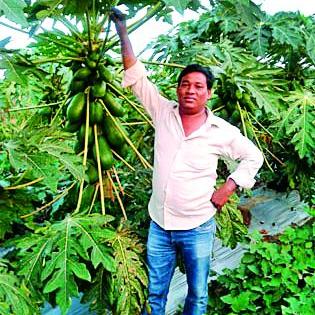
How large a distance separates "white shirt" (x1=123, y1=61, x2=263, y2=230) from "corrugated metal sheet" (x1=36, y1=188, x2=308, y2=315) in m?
0.71

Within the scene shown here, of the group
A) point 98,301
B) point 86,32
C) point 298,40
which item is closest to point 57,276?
point 98,301

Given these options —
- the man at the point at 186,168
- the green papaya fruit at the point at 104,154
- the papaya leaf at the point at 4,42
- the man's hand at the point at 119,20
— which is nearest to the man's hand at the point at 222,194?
the man at the point at 186,168

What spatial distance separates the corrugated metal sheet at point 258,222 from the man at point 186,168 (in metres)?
0.53

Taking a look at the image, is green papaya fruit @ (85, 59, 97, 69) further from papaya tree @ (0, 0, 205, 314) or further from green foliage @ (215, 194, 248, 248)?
green foliage @ (215, 194, 248, 248)

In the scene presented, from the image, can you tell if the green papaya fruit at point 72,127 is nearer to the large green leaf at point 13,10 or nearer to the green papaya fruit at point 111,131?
the green papaya fruit at point 111,131

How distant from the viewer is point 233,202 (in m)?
2.27

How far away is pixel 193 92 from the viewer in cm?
182

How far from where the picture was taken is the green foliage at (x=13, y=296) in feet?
4.85

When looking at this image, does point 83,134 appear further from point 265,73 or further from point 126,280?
point 265,73

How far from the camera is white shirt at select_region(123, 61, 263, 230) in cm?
187

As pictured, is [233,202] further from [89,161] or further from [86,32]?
[86,32]

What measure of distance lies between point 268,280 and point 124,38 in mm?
1215

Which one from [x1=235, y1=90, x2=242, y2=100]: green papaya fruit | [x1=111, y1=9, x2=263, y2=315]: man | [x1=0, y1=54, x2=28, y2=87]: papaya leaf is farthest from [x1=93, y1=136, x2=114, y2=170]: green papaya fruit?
[x1=235, y1=90, x2=242, y2=100]: green papaya fruit

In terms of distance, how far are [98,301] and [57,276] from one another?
0.32 meters
